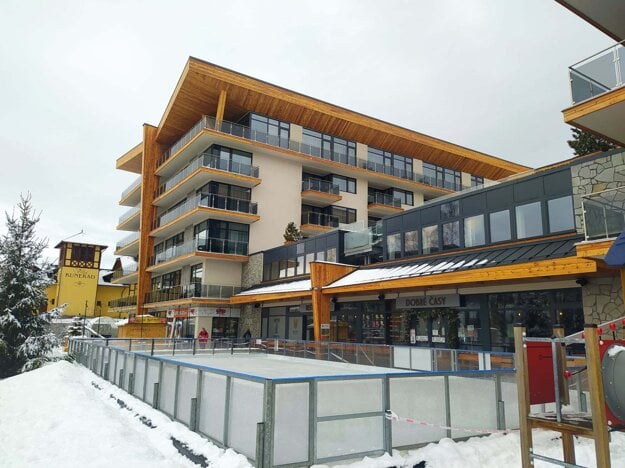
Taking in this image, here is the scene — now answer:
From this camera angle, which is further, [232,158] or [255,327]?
[232,158]

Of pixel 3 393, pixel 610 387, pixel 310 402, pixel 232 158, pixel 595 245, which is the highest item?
pixel 232 158

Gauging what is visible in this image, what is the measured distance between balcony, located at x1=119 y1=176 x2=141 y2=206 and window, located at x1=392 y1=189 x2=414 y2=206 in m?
27.0

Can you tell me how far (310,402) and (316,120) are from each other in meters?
38.7

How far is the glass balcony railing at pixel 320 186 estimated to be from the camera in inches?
1690

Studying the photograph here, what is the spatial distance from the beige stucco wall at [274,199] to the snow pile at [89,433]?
26510 mm

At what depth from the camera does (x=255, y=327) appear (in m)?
37.1

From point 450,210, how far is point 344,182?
22.6m

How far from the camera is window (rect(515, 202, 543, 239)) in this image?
739 inches

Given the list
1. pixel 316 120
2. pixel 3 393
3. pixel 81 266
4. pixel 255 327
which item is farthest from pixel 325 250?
pixel 81 266

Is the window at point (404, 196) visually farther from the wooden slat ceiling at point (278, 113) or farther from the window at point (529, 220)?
the window at point (529, 220)

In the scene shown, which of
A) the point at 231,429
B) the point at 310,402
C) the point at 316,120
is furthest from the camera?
the point at 316,120

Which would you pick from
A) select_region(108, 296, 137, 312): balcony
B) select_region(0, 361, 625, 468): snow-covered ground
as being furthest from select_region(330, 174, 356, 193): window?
select_region(0, 361, 625, 468): snow-covered ground

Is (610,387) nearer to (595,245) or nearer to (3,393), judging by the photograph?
(595,245)

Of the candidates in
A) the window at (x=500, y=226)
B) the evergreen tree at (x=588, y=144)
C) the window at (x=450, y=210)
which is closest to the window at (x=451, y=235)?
the window at (x=450, y=210)
